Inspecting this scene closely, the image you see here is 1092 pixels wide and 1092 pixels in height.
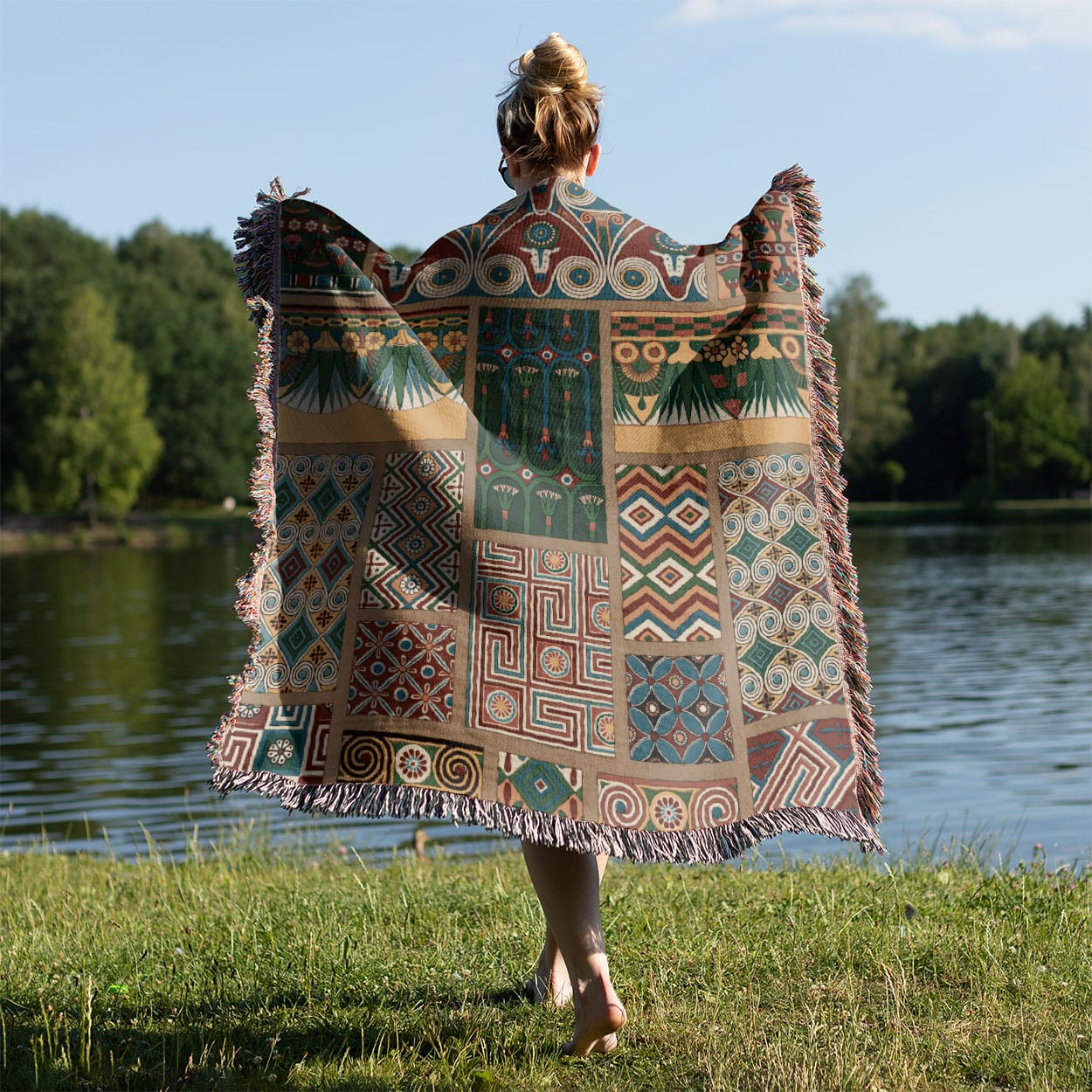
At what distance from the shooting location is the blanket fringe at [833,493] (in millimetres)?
3150

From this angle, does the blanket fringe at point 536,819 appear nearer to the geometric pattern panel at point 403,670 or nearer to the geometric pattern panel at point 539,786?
the geometric pattern panel at point 539,786

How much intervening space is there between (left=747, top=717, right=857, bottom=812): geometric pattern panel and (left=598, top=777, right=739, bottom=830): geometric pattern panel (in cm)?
8

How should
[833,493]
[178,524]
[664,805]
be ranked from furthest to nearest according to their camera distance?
[178,524] → [833,493] → [664,805]

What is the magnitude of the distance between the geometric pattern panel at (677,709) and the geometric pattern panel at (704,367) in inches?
22.9

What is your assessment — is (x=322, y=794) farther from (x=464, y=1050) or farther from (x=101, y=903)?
(x=101, y=903)

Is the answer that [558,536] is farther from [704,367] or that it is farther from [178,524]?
[178,524]

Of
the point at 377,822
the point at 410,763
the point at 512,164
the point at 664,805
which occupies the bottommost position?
the point at 377,822

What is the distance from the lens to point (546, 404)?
10.4 feet

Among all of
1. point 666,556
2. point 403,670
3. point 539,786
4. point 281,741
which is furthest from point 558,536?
point 281,741

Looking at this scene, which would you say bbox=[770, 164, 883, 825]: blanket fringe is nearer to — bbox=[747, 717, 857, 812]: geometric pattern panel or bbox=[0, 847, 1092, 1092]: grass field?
bbox=[747, 717, 857, 812]: geometric pattern panel

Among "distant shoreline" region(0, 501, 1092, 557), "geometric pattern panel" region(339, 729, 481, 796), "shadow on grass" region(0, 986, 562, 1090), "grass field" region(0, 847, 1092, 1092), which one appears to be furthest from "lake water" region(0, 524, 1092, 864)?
"distant shoreline" region(0, 501, 1092, 557)

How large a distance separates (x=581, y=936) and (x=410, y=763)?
534 mm

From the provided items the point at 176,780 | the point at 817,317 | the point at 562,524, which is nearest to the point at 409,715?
the point at 562,524

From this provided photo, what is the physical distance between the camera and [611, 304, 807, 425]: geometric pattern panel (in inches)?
126
